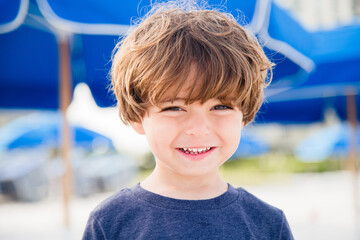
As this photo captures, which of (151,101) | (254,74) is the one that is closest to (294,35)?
(254,74)

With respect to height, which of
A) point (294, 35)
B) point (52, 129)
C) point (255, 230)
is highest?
point (294, 35)

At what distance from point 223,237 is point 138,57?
1.70 ft

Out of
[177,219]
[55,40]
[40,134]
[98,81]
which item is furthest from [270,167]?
[177,219]

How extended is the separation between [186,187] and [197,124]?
207mm

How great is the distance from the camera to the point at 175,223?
3.42ft

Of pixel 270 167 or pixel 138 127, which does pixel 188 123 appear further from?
pixel 270 167

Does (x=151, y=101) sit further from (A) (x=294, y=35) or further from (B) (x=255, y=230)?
(A) (x=294, y=35)

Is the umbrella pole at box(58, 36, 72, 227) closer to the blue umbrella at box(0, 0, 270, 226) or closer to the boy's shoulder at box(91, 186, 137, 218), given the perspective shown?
the blue umbrella at box(0, 0, 270, 226)

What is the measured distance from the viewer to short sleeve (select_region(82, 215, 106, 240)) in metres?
1.05

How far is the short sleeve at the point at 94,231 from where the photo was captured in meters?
1.05

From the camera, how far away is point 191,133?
1.00 meters

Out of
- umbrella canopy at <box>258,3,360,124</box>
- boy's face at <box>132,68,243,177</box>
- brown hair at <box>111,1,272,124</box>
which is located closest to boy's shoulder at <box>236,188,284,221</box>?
boy's face at <box>132,68,243,177</box>

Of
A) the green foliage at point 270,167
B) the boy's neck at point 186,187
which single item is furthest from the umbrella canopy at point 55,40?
the green foliage at point 270,167

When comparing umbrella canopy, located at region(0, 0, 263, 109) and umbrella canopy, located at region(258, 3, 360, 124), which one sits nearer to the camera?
umbrella canopy, located at region(0, 0, 263, 109)
